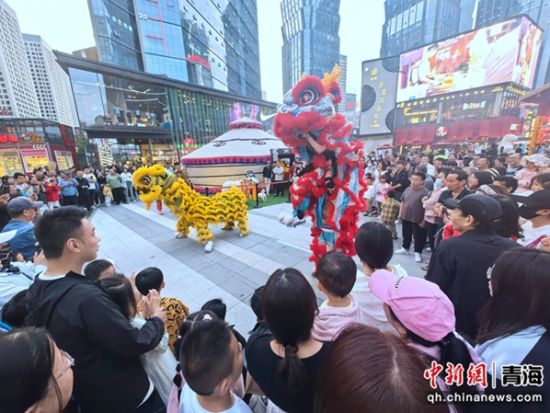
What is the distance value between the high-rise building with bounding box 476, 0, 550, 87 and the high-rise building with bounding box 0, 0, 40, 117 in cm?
6946

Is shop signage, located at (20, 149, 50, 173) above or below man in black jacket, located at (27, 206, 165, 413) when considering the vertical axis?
above

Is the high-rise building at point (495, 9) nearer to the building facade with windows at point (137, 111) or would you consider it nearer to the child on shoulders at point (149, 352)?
the building facade with windows at point (137, 111)

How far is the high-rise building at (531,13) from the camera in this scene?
35.4 meters

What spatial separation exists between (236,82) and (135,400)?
48.0 m

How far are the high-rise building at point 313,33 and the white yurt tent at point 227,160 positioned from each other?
56.7 m

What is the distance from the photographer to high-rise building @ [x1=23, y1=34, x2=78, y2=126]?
54.1m

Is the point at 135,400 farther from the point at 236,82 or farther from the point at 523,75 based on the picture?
the point at 236,82

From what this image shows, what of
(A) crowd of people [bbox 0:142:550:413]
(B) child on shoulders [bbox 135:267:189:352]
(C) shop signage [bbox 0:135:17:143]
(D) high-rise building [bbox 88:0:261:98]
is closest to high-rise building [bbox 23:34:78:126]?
(D) high-rise building [bbox 88:0:261:98]

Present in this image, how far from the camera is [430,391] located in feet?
1.97

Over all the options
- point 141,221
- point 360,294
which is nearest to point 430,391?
point 360,294

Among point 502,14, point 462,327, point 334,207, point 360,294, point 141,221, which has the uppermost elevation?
point 502,14

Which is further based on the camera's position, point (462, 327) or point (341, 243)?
point (341, 243)

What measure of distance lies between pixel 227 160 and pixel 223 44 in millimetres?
37857

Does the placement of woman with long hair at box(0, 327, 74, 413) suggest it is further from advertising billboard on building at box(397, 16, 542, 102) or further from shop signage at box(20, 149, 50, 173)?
advertising billboard on building at box(397, 16, 542, 102)
